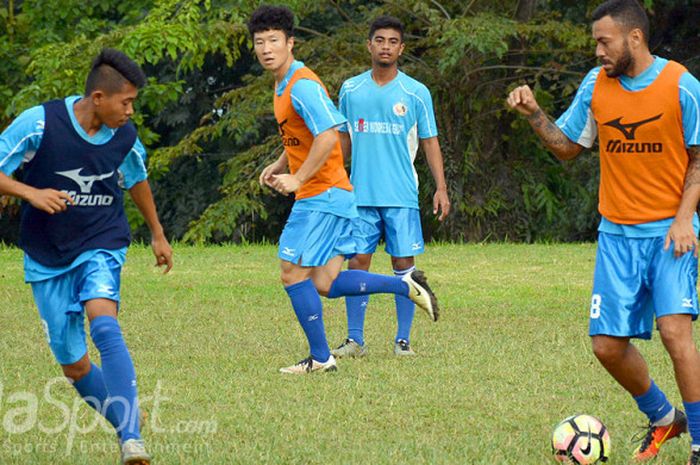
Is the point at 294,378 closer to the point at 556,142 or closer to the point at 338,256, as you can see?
the point at 338,256

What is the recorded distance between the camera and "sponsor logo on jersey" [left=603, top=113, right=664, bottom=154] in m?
5.80

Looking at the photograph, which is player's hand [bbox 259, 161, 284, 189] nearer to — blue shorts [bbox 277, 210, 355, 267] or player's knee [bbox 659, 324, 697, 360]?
blue shorts [bbox 277, 210, 355, 267]

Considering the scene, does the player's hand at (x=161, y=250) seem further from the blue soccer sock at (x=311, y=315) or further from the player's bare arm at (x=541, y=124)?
the blue soccer sock at (x=311, y=315)

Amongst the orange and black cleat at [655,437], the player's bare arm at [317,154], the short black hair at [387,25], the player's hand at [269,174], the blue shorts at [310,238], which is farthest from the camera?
the short black hair at [387,25]

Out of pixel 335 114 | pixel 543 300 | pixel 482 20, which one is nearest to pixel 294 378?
pixel 335 114

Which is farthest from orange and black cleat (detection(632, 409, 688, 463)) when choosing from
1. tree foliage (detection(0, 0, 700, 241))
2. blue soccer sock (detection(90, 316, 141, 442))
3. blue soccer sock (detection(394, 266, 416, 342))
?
tree foliage (detection(0, 0, 700, 241))

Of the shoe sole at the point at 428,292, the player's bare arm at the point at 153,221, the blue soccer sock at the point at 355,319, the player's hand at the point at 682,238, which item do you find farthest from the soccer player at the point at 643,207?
the blue soccer sock at the point at 355,319

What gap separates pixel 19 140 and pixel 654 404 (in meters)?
3.03

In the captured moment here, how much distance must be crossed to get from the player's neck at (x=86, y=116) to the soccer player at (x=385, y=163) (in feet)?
11.4

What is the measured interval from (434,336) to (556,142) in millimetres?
4003

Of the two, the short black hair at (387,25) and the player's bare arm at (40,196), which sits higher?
the short black hair at (387,25)

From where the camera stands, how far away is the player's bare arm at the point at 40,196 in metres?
5.55

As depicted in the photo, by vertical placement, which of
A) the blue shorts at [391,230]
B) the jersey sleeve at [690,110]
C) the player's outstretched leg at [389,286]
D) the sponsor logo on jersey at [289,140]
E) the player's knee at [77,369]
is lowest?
the player's outstretched leg at [389,286]

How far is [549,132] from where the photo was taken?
6.15 metres
